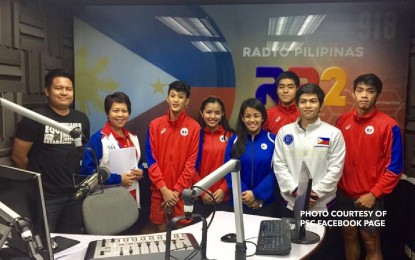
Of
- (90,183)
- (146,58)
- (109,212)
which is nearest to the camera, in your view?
(90,183)

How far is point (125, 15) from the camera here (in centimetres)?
316

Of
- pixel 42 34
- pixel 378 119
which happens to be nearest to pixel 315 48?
pixel 378 119

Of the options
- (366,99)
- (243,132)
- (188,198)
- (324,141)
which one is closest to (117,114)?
(243,132)

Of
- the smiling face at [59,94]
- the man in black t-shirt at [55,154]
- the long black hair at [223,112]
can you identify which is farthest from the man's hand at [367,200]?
the smiling face at [59,94]

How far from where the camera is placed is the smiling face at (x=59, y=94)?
8.38 ft

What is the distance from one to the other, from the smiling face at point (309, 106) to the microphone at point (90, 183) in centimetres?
147

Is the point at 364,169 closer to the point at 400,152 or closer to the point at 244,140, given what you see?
the point at 400,152

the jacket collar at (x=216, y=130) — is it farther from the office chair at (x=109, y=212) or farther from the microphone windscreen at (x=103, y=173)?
the microphone windscreen at (x=103, y=173)

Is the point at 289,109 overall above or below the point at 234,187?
above

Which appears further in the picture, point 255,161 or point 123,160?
point 123,160

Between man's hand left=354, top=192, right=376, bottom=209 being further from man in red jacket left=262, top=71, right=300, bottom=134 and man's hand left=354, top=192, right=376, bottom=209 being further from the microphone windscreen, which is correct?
the microphone windscreen

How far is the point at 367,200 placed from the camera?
254 centimetres

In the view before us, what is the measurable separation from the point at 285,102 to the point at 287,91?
0.30ft

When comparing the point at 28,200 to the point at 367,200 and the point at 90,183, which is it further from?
the point at 367,200
